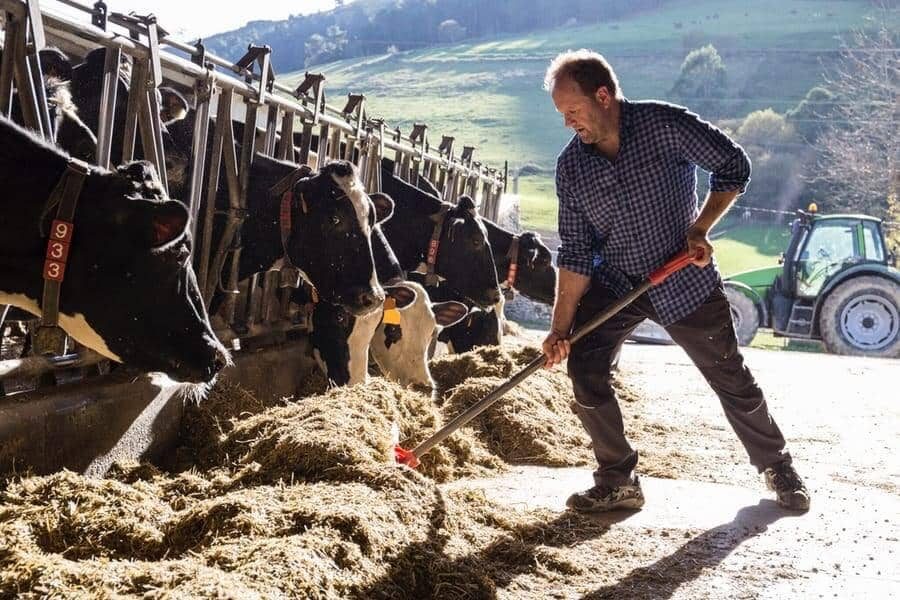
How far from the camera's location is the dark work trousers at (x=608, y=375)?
5109 millimetres

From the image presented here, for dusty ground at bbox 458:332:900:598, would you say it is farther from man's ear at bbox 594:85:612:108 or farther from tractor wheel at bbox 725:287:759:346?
tractor wheel at bbox 725:287:759:346

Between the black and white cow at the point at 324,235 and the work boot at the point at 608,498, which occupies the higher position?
the black and white cow at the point at 324,235

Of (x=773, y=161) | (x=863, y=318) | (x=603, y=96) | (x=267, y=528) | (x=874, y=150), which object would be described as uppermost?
(x=603, y=96)

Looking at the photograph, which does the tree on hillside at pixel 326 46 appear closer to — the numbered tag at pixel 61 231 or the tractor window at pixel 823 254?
the tractor window at pixel 823 254

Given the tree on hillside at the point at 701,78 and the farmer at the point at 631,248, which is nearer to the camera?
the farmer at the point at 631,248

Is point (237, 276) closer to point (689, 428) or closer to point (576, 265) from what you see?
point (576, 265)

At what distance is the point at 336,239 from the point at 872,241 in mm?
16289

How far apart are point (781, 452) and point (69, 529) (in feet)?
11.1

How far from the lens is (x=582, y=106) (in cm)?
482

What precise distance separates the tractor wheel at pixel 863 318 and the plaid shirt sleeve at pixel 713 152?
15.4m

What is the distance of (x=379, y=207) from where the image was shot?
777 cm

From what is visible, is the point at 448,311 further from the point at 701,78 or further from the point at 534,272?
the point at 701,78

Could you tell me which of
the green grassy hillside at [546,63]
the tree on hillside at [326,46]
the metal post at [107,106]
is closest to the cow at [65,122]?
the metal post at [107,106]

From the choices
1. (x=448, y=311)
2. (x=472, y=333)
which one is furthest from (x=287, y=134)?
(x=472, y=333)
